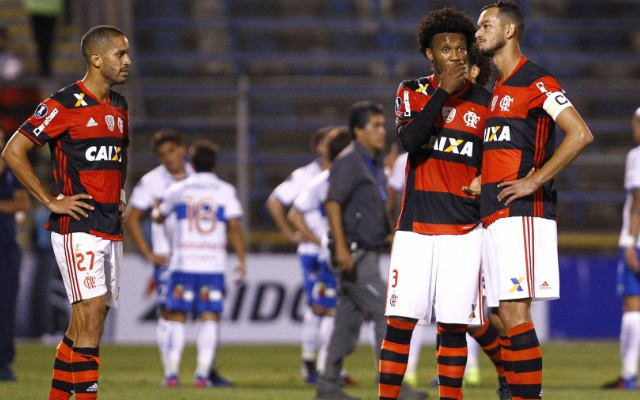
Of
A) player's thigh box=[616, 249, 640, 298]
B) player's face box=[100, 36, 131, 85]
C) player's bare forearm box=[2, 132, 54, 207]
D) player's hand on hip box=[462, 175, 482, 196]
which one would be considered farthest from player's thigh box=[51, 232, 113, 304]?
player's thigh box=[616, 249, 640, 298]

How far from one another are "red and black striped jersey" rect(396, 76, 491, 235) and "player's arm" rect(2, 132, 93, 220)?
1.98 metres

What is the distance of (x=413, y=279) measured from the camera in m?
5.86

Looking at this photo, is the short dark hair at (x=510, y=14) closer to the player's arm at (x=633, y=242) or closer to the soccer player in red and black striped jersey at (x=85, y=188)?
the soccer player in red and black striped jersey at (x=85, y=188)

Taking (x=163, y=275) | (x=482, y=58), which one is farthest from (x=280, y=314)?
(x=482, y=58)

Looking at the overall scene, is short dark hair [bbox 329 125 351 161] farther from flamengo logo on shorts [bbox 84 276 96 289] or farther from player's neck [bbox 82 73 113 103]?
flamengo logo on shorts [bbox 84 276 96 289]

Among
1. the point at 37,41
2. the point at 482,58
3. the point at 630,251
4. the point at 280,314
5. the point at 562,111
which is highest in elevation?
the point at 37,41

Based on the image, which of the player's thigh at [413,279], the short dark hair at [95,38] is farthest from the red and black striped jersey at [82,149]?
the player's thigh at [413,279]

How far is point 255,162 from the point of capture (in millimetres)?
18328

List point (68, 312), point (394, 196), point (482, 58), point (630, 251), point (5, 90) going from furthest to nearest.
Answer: point (5, 90) < point (68, 312) < point (394, 196) < point (630, 251) < point (482, 58)

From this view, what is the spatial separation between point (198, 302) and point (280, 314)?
→ 17.0ft

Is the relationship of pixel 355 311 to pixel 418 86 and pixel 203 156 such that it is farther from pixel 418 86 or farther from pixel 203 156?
pixel 418 86

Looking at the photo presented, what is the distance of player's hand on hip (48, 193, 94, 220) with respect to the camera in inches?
239

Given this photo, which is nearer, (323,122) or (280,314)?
(280,314)

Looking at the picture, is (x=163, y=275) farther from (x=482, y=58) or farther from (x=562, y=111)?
(x=562, y=111)
